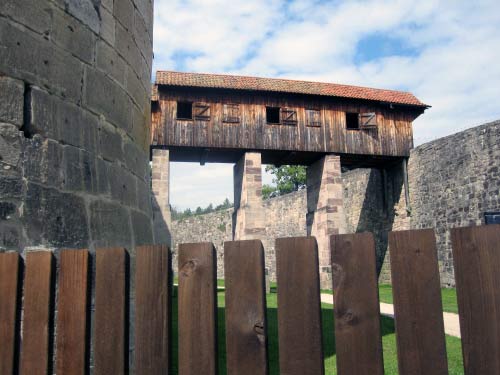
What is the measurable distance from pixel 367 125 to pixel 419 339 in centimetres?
1572

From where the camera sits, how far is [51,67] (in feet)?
8.09

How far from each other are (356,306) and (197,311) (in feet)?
1.39

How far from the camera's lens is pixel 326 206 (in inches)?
609

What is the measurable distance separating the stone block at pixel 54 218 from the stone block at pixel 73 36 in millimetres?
897

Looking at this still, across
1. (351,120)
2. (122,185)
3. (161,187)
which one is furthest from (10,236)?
(351,120)

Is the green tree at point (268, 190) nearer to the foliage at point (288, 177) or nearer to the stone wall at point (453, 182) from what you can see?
the foliage at point (288, 177)

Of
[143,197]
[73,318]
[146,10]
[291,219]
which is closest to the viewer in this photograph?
[73,318]

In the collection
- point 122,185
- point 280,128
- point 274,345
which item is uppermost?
point 280,128

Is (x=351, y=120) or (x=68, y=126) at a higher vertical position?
(x=351, y=120)

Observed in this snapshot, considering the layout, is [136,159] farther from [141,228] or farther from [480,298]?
[480,298]

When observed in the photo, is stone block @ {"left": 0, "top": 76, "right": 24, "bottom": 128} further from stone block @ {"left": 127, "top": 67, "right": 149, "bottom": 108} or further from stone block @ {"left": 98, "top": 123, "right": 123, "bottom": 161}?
stone block @ {"left": 127, "top": 67, "right": 149, "bottom": 108}

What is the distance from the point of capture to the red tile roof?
1459cm

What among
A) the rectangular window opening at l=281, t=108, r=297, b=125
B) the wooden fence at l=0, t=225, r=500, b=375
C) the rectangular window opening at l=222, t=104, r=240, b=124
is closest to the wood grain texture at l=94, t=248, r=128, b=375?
the wooden fence at l=0, t=225, r=500, b=375

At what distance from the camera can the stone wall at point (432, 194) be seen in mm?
13336
